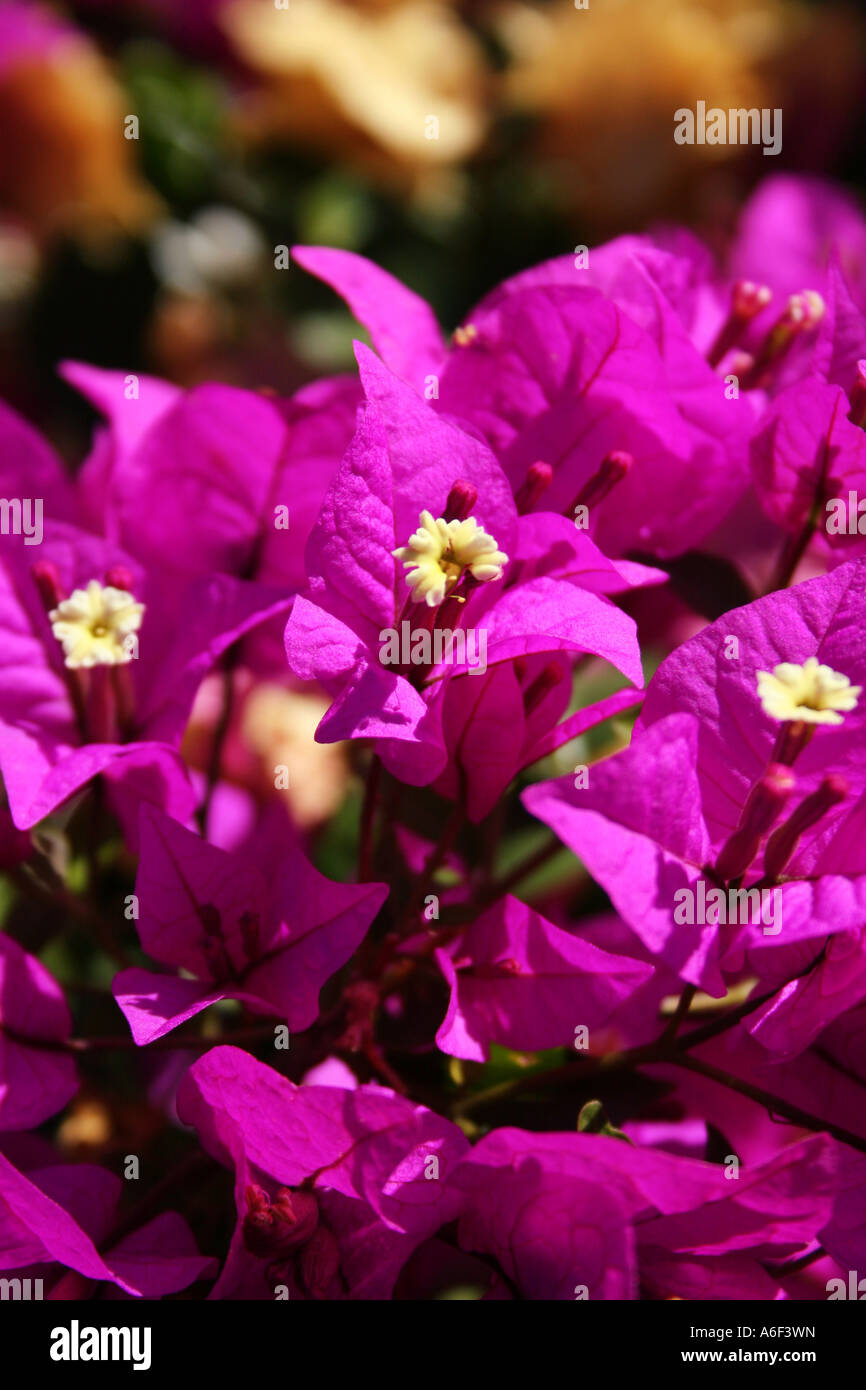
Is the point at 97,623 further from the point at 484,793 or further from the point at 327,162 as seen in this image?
the point at 327,162

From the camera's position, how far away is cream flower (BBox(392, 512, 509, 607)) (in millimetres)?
579

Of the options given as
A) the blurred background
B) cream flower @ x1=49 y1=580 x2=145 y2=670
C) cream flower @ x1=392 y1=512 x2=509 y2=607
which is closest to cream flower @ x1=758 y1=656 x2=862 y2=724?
cream flower @ x1=392 y1=512 x2=509 y2=607

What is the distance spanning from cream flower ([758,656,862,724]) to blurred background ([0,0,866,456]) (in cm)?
97

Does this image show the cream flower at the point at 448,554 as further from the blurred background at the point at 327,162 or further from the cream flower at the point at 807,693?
the blurred background at the point at 327,162

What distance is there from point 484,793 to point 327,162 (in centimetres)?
116

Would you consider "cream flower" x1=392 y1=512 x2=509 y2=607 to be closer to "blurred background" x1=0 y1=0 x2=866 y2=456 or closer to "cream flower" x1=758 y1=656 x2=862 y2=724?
"cream flower" x1=758 y1=656 x2=862 y2=724

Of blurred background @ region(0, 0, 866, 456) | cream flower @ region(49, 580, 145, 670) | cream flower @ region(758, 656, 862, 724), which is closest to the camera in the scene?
cream flower @ region(758, 656, 862, 724)

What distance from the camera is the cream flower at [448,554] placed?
579mm

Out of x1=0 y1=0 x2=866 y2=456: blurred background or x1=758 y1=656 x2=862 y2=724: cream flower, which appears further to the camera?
x1=0 y1=0 x2=866 y2=456: blurred background

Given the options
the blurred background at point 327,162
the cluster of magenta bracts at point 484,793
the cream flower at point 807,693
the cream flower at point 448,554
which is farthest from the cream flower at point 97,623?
the blurred background at point 327,162

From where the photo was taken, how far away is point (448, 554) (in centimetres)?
59

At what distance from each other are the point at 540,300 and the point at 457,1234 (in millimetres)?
457
